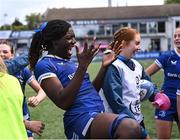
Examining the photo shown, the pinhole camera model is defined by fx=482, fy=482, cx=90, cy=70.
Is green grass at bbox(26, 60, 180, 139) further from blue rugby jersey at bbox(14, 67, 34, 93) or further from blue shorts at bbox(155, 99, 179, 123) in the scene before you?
blue rugby jersey at bbox(14, 67, 34, 93)

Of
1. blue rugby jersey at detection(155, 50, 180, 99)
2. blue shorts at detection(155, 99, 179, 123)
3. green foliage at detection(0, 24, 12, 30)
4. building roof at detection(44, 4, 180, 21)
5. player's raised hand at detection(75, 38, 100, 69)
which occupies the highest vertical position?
player's raised hand at detection(75, 38, 100, 69)

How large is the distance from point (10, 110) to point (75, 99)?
0.71 meters

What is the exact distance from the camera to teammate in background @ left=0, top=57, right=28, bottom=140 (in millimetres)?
3120

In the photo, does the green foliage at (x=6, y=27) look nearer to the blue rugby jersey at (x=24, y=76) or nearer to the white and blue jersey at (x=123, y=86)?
the blue rugby jersey at (x=24, y=76)

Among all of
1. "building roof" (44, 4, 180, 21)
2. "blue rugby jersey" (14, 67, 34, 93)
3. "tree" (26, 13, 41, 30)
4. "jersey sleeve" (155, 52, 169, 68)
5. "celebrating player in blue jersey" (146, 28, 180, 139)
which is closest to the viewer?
"blue rugby jersey" (14, 67, 34, 93)

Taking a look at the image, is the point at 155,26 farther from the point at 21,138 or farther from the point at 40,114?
the point at 21,138

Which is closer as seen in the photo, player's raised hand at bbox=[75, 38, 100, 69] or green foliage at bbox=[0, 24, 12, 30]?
player's raised hand at bbox=[75, 38, 100, 69]

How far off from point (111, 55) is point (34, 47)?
0.69 m

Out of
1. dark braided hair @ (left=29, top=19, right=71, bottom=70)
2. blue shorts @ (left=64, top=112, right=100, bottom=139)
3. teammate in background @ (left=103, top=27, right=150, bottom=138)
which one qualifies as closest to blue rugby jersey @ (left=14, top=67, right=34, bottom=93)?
teammate in background @ (left=103, top=27, right=150, bottom=138)

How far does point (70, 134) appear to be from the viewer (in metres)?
3.78

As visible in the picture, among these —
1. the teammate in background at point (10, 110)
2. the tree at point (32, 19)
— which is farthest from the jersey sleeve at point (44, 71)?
the tree at point (32, 19)

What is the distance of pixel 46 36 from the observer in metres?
4.18

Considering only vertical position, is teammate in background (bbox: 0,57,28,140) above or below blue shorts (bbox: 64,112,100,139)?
above

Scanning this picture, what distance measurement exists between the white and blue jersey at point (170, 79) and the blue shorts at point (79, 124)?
2.78 m
